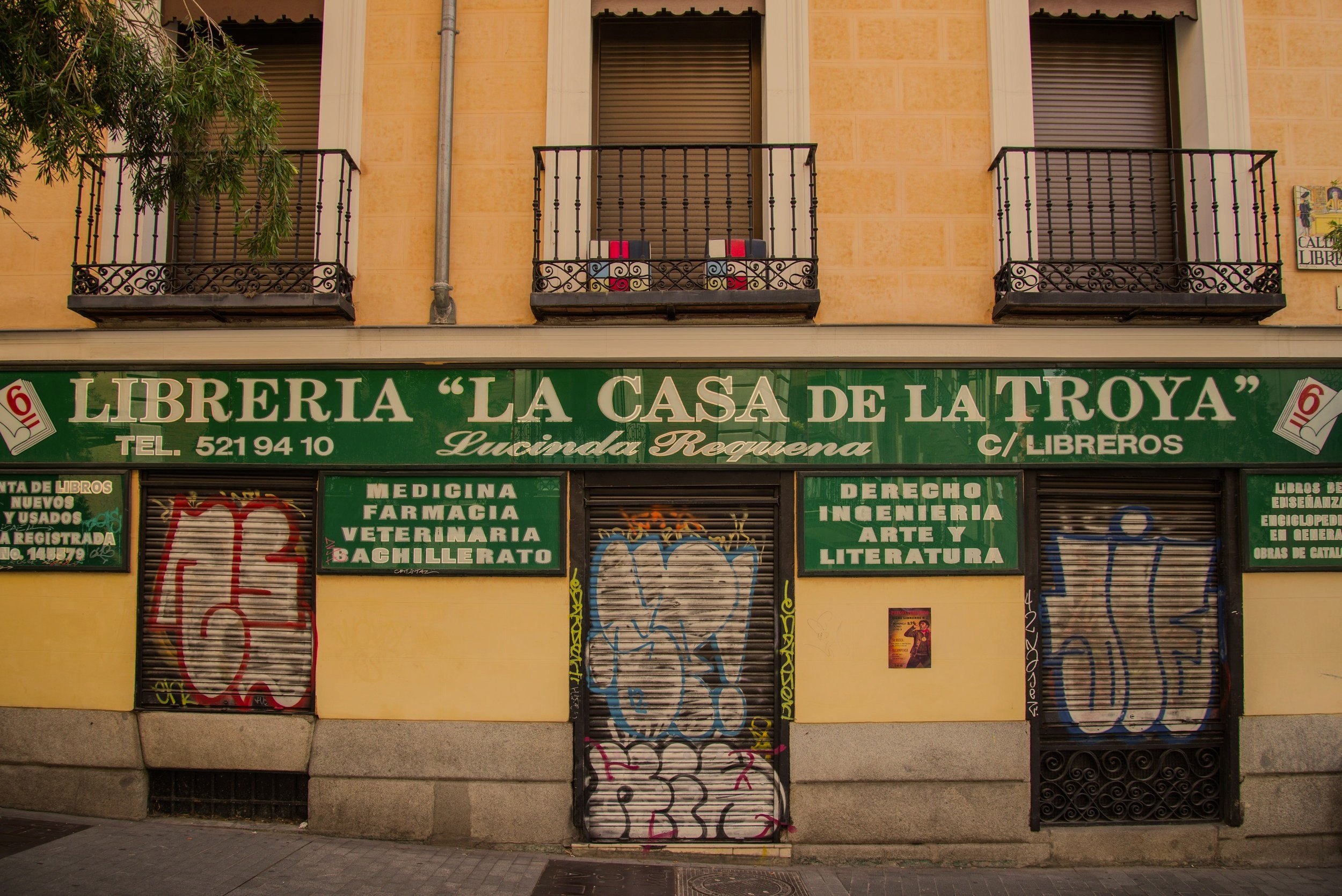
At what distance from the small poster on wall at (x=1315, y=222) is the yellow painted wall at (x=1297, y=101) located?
0.04 m

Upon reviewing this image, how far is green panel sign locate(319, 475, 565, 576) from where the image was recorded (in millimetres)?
5586

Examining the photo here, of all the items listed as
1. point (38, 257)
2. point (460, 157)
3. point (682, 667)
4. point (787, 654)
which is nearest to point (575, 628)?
point (682, 667)

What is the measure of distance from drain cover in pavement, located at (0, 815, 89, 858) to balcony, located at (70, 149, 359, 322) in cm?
369

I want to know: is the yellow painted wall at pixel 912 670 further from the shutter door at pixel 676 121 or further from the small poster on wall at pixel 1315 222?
the small poster on wall at pixel 1315 222

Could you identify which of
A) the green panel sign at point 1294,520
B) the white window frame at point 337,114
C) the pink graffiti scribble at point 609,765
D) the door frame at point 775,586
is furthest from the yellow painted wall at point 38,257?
the green panel sign at point 1294,520

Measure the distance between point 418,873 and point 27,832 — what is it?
112 inches

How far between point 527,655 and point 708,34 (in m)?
5.24

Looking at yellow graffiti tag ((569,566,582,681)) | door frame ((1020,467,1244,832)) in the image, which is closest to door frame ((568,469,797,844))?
yellow graffiti tag ((569,566,582,681))

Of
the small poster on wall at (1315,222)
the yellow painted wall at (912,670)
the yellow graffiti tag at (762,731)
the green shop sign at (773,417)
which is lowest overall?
the yellow graffiti tag at (762,731)

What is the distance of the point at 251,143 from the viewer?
493cm

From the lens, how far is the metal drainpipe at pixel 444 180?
570 centimetres

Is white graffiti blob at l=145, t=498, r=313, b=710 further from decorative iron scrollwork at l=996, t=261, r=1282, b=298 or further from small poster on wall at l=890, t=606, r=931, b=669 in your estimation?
decorative iron scrollwork at l=996, t=261, r=1282, b=298

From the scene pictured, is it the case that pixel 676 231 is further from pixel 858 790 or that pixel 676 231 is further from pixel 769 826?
pixel 769 826

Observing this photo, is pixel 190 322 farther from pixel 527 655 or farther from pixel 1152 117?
pixel 1152 117
